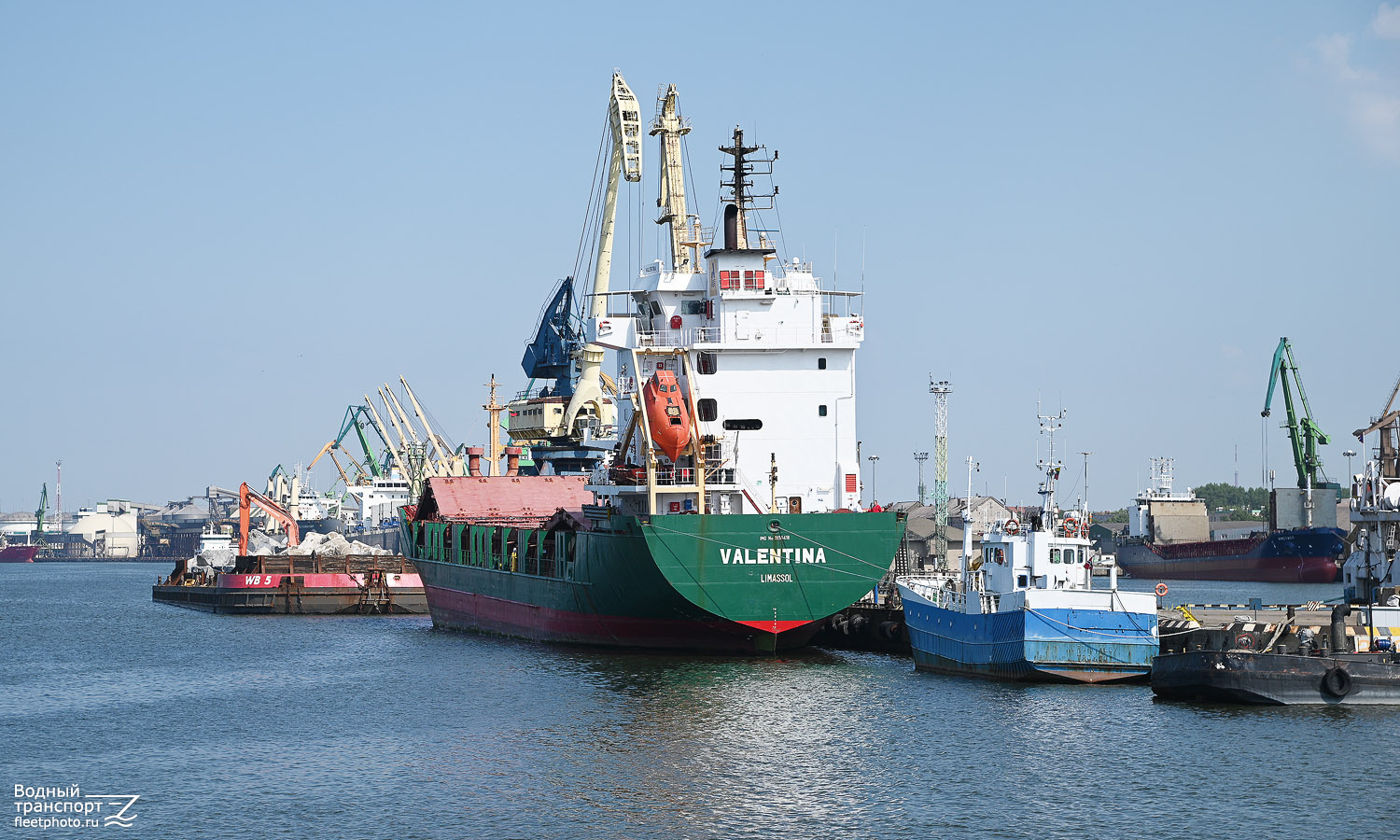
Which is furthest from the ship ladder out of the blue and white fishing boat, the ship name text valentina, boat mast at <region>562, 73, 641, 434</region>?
the blue and white fishing boat

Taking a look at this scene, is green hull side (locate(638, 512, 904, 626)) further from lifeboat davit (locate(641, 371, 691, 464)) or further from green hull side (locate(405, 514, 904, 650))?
lifeboat davit (locate(641, 371, 691, 464))

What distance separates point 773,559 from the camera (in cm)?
3809

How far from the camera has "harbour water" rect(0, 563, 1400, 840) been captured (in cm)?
2280

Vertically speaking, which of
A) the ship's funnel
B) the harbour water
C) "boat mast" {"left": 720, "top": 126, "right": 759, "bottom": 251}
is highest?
"boat mast" {"left": 720, "top": 126, "right": 759, "bottom": 251}

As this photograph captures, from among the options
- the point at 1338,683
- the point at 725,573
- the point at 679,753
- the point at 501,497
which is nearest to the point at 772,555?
the point at 725,573

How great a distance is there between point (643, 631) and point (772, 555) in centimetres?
496

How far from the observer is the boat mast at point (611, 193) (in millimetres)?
70188

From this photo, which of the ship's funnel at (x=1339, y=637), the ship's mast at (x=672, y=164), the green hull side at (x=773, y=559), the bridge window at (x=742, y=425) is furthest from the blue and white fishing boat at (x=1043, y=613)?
the ship's mast at (x=672, y=164)

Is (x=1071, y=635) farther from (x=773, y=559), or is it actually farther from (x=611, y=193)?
(x=611, y=193)

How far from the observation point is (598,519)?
42.6 metres

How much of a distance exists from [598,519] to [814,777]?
18207 millimetres

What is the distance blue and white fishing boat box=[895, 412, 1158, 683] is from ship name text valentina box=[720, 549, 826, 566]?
11.3 ft

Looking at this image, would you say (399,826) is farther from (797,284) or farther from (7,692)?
(797,284)

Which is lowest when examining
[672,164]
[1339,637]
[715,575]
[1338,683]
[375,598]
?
[375,598]
